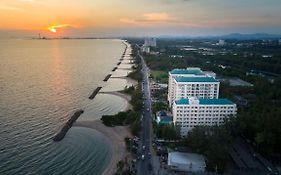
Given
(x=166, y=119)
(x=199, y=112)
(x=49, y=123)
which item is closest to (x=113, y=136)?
(x=166, y=119)

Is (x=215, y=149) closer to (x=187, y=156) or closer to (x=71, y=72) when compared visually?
(x=187, y=156)

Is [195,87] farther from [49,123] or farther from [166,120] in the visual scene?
[49,123]

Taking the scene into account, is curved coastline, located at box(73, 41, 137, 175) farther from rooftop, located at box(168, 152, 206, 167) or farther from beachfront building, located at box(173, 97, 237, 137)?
beachfront building, located at box(173, 97, 237, 137)

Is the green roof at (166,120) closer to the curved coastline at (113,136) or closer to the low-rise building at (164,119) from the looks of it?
the low-rise building at (164,119)

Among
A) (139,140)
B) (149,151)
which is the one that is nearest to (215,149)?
(149,151)

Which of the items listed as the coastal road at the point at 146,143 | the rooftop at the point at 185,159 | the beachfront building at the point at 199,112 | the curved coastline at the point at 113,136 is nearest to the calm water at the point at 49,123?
the curved coastline at the point at 113,136
